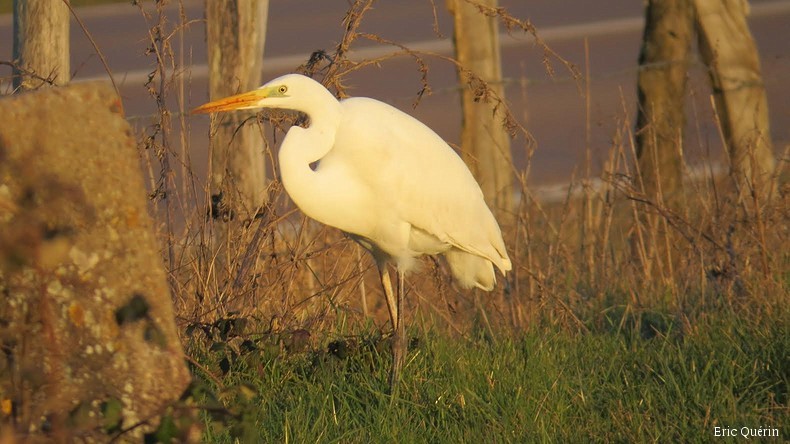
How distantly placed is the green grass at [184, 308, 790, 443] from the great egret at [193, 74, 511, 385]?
6.9 inches

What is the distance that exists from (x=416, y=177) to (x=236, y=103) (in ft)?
3.19

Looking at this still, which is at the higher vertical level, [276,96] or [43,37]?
[43,37]

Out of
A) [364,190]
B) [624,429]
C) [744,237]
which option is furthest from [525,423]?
[744,237]

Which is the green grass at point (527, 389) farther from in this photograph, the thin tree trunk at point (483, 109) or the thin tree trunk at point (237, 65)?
the thin tree trunk at point (483, 109)

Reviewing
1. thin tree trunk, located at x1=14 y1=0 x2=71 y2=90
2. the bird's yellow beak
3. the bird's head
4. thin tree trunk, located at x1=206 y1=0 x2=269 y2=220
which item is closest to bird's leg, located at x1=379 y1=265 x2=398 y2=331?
thin tree trunk, located at x1=206 y1=0 x2=269 y2=220

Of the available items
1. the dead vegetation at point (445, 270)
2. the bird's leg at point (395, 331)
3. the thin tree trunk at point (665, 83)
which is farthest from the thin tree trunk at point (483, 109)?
the bird's leg at point (395, 331)

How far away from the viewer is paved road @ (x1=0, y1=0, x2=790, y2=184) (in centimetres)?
1138

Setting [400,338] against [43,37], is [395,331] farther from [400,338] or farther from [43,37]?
[43,37]

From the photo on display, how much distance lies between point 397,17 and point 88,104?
1512 cm

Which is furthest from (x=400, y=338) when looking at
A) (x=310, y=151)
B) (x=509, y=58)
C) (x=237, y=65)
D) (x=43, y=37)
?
(x=509, y=58)

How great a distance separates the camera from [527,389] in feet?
12.9

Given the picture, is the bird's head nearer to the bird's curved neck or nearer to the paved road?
the bird's curved neck

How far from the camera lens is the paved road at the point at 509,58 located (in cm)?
1138

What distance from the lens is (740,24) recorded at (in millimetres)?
6578
